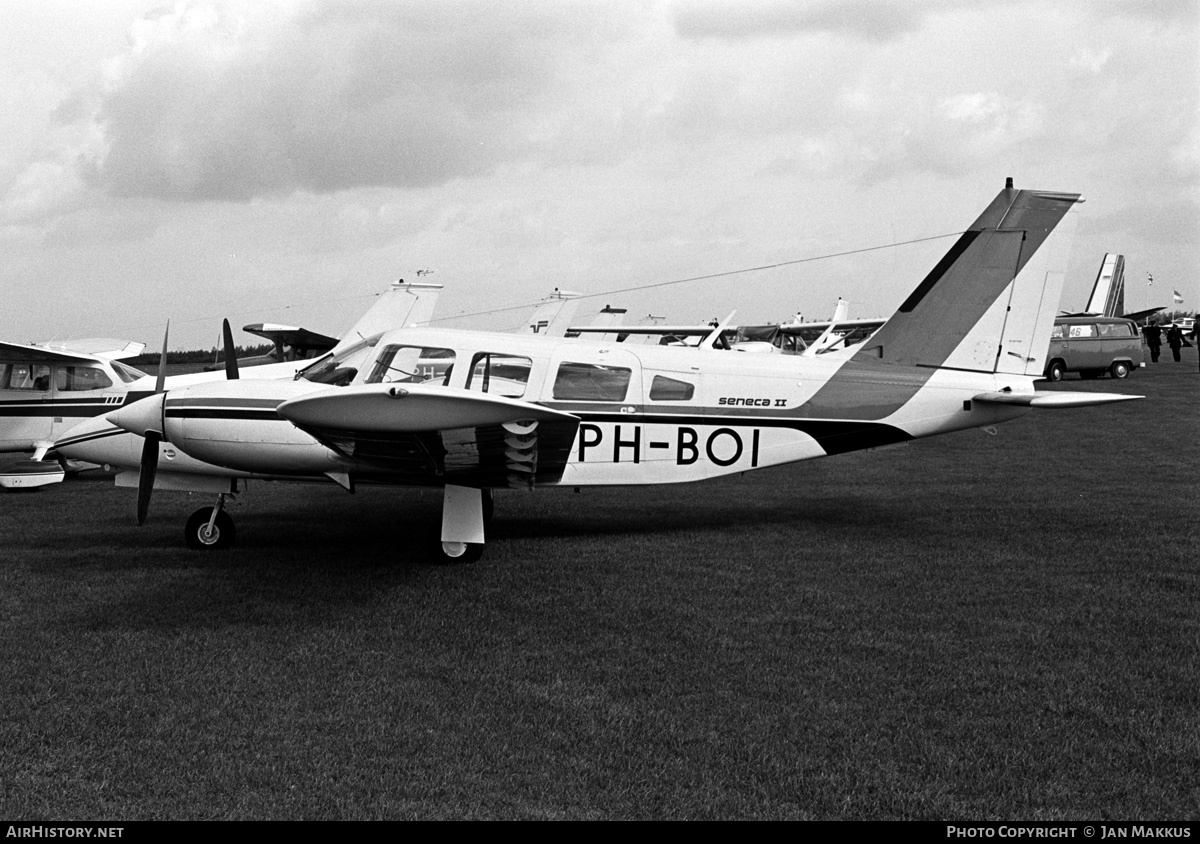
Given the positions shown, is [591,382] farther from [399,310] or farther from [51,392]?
[399,310]

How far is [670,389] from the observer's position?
986 cm

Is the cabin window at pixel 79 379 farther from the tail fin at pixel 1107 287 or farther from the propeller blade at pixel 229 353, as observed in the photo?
the tail fin at pixel 1107 287

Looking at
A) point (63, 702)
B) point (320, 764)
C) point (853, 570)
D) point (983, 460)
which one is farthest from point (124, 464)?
point (983, 460)

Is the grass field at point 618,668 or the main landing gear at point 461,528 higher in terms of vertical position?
the main landing gear at point 461,528

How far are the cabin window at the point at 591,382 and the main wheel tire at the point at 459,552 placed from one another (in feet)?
5.75

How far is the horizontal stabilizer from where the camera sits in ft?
31.1

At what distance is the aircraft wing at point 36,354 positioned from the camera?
14.0 metres

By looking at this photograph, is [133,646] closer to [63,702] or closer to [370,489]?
[63,702]

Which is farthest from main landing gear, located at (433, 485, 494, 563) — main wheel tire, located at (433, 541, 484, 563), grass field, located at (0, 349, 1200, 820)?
grass field, located at (0, 349, 1200, 820)

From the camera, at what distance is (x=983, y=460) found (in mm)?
15664

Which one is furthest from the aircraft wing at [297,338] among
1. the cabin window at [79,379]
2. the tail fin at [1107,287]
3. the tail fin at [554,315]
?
the tail fin at [1107,287]

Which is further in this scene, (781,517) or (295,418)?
(781,517)

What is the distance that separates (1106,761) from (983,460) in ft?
38.8

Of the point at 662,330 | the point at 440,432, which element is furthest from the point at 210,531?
the point at 662,330
